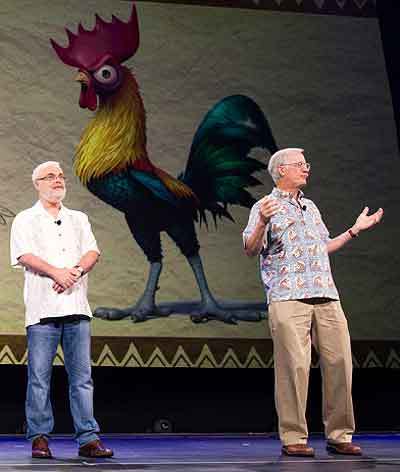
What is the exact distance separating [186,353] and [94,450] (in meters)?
1.86

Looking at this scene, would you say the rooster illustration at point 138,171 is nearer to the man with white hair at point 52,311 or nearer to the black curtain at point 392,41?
the black curtain at point 392,41

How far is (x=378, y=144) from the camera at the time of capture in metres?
6.88

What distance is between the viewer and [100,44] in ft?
21.3

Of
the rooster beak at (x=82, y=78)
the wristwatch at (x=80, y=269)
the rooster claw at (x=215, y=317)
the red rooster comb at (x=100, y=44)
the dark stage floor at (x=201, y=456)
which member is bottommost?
the dark stage floor at (x=201, y=456)

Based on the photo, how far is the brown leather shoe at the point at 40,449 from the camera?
452 centimetres

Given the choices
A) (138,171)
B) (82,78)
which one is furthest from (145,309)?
(82,78)

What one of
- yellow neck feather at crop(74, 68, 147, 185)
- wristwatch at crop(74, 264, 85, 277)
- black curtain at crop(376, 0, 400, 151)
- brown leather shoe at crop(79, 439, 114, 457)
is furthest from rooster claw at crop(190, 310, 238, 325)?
brown leather shoe at crop(79, 439, 114, 457)

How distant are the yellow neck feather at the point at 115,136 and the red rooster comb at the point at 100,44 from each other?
0.51ft

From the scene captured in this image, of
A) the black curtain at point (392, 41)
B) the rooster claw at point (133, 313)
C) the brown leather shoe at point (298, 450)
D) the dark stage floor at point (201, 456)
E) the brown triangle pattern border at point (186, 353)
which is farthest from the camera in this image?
the black curtain at point (392, 41)

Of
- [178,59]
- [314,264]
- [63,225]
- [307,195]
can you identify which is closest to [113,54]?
[178,59]

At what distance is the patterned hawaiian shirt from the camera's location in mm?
4664

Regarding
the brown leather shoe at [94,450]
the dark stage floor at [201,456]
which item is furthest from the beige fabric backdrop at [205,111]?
the brown leather shoe at [94,450]

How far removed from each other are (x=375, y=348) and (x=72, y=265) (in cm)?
262

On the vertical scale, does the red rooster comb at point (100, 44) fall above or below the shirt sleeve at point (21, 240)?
above
